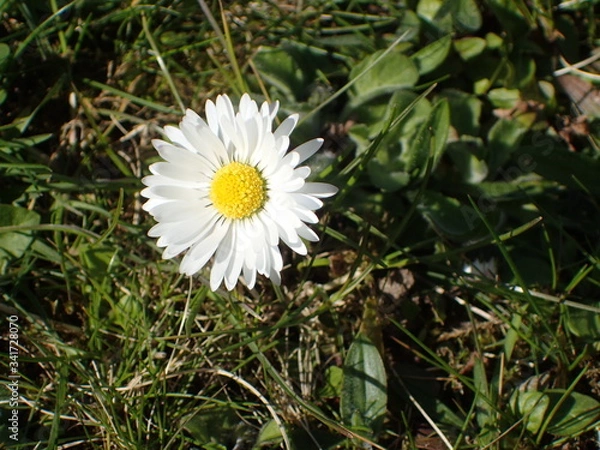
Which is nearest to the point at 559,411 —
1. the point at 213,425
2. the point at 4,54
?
the point at 213,425

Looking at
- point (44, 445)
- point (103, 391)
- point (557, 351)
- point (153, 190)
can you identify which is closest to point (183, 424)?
point (103, 391)

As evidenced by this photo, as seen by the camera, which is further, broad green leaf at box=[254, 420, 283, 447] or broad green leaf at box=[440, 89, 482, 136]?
broad green leaf at box=[440, 89, 482, 136]

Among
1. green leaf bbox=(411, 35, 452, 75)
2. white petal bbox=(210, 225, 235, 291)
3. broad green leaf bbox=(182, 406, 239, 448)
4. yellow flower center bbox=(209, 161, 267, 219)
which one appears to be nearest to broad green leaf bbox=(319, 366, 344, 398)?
broad green leaf bbox=(182, 406, 239, 448)

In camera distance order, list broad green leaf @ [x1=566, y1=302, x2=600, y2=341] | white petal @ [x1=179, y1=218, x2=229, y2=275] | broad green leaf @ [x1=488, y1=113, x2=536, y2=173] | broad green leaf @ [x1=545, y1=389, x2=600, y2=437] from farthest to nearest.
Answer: broad green leaf @ [x1=488, y1=113, x2=536, y2=173], broad green leaf @ [x1=566, y1=302, x2=600, y2=341], broad green leaf @ [x1=545, y1=389, x2=600, y2=437], white petal @ [x1=179, y1=218, x2=229, y2=275]

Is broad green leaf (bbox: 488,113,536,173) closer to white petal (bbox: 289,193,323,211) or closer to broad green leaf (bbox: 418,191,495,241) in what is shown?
broad green leaf (bbox: 418,191,495,241)

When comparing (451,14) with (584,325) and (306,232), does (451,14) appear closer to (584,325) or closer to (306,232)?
(306,232)
